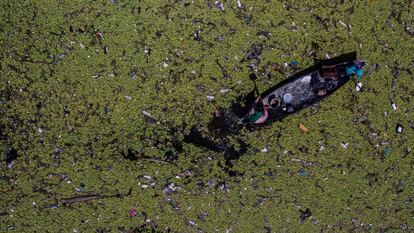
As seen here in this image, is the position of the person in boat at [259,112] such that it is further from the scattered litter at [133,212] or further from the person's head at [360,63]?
the scattered litter at [133,212]

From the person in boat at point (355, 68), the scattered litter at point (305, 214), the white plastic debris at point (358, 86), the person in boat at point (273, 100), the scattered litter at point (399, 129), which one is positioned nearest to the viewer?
the person in boat at point (355, 68)

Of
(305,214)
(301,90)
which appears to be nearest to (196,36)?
(301,90)

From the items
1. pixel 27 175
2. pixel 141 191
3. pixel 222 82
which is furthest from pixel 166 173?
pixel 27 175

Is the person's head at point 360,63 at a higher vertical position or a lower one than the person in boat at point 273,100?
higher

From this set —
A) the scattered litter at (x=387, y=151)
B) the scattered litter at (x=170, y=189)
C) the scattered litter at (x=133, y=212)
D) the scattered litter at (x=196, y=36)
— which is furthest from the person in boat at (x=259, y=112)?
the scattered litter at (x=133, y=212)

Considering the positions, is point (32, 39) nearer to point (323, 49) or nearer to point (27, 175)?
point (27, 175)

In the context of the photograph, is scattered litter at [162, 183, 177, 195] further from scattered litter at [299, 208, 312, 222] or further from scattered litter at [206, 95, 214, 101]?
scattered litter at [299, 208, 312, 222]

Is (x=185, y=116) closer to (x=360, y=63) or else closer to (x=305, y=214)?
(x=305, y=214)

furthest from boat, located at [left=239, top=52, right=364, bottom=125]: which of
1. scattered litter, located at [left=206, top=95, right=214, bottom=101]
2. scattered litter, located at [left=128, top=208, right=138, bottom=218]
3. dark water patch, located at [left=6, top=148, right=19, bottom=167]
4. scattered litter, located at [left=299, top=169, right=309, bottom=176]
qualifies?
dark water patch, located at [left=6, top=148, right=19, bottom=167]
